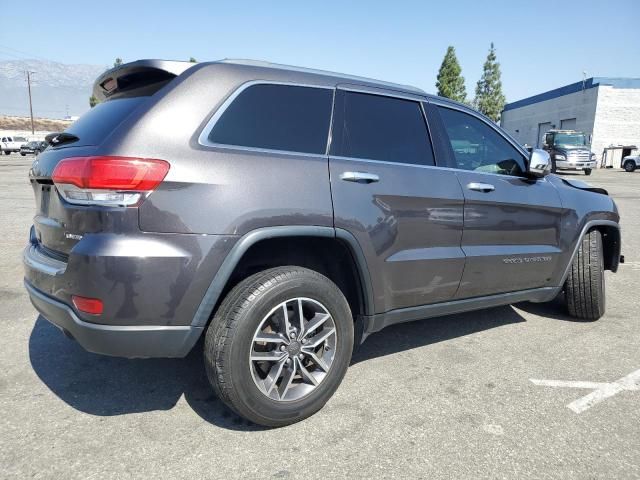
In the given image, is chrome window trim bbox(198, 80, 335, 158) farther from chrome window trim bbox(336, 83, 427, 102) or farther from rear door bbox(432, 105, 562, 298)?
rear door bbox(432, 105, 562, 298)

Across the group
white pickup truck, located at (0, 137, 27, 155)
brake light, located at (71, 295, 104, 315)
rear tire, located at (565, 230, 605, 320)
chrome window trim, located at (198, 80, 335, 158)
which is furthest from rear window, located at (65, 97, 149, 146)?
white pickup truck, located at (0, 137, 27, 155)

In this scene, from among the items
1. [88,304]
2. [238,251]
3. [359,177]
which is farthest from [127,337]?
[359,177]

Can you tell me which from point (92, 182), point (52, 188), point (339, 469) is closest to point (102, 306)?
point (92, 182)

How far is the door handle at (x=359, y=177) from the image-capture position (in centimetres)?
249

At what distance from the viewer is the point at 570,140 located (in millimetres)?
26766

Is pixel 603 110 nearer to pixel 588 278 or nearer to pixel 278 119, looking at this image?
pixel 588 278

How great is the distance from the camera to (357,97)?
2.77 meters

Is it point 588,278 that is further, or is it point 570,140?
point 570,140

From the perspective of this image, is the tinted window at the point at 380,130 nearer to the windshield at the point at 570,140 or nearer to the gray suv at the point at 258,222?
the gray suv at the point at 258,222

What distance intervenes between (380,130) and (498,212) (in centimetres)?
108

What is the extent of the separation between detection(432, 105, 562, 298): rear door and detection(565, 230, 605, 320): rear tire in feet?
1.41

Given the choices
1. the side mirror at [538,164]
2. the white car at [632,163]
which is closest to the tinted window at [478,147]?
the side mirror at [538,164]

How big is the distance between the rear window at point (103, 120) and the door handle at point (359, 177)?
1.08 meters

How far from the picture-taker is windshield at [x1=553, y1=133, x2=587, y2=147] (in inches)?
1047
